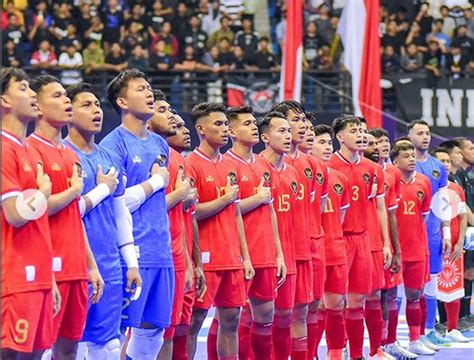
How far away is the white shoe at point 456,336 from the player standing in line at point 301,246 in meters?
3.63

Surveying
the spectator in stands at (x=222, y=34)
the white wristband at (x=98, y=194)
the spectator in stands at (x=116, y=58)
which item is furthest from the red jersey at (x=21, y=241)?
the spectator in stands at (x=222, y=34)

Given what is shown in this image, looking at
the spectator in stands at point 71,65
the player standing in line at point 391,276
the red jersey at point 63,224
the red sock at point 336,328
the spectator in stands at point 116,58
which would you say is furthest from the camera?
the spectator in stands at point 116,58

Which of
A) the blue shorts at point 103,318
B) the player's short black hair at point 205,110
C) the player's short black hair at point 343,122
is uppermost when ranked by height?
the player's short black hair at point 343,122

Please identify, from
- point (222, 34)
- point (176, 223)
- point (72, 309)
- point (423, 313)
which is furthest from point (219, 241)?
point (222, 34)

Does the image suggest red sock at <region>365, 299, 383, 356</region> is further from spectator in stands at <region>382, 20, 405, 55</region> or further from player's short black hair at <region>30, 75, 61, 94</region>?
spectator in stands at <region>382, 20, 405, 55</region>

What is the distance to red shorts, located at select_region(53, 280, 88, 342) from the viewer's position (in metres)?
7.05

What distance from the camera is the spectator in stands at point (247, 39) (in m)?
21.5

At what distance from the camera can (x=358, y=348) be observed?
1096cm

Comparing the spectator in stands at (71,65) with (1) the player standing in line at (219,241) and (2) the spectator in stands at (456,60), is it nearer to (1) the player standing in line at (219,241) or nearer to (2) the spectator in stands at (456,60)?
(2) the spectator in stands at (456,60)

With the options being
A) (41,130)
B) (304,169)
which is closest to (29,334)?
(41,130)

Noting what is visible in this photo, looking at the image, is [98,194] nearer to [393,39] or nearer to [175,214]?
[175,214]

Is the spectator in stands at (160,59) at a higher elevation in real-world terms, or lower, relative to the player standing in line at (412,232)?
higher

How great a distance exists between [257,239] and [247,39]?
41.0 ft

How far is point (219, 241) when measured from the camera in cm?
913
